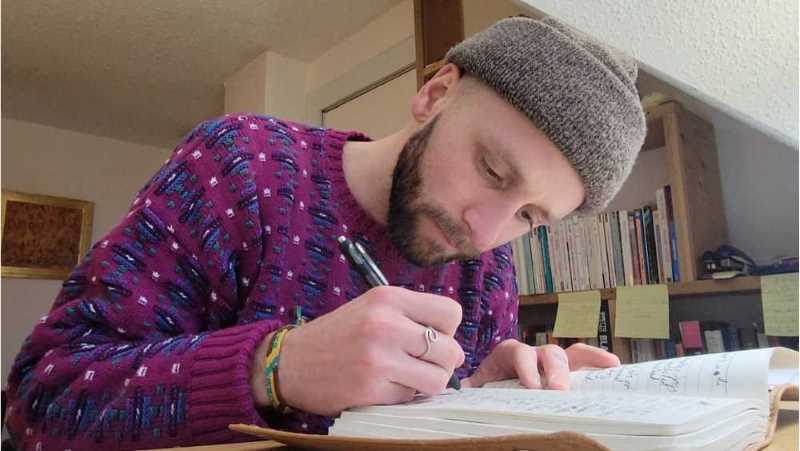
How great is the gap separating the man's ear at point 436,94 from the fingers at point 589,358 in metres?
0.36

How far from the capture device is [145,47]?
232 cm

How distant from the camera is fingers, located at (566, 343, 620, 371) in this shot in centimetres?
74

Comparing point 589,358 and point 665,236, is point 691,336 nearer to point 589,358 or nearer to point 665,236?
point 665,236

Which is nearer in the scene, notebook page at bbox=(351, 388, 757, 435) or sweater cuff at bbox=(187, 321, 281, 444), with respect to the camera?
notebook page at bbox=(351, 388, 757, 435)

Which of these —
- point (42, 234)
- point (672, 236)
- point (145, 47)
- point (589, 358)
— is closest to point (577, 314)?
point (672, 236)

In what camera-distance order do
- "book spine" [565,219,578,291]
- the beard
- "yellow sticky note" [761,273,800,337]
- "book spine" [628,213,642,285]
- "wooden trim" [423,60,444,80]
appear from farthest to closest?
1. "wooden trim" [423,60,444,80]
2. "book spine" [565,219,578,291]
3. "book spine" [628,213,642,285]
4. "yellow sticky note" [761,273,800,337]
5. the beard

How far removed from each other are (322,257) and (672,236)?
0.85 metres

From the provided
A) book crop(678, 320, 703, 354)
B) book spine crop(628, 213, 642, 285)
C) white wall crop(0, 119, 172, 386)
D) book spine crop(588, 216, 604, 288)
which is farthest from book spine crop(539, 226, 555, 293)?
white wall crop(0, 119, 172, 386)

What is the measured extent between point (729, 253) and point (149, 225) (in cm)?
108

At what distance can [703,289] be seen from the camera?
1.17 meters

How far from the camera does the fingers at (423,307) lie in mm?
464

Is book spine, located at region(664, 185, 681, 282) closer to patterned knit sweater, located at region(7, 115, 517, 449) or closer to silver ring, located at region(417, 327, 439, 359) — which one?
patterned knit sweater, located at region(7, 115, 517, 449)

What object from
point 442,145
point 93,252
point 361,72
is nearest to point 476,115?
point 442,145

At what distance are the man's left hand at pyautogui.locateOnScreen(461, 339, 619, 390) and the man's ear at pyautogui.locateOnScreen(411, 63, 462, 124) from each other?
12.6 inches
